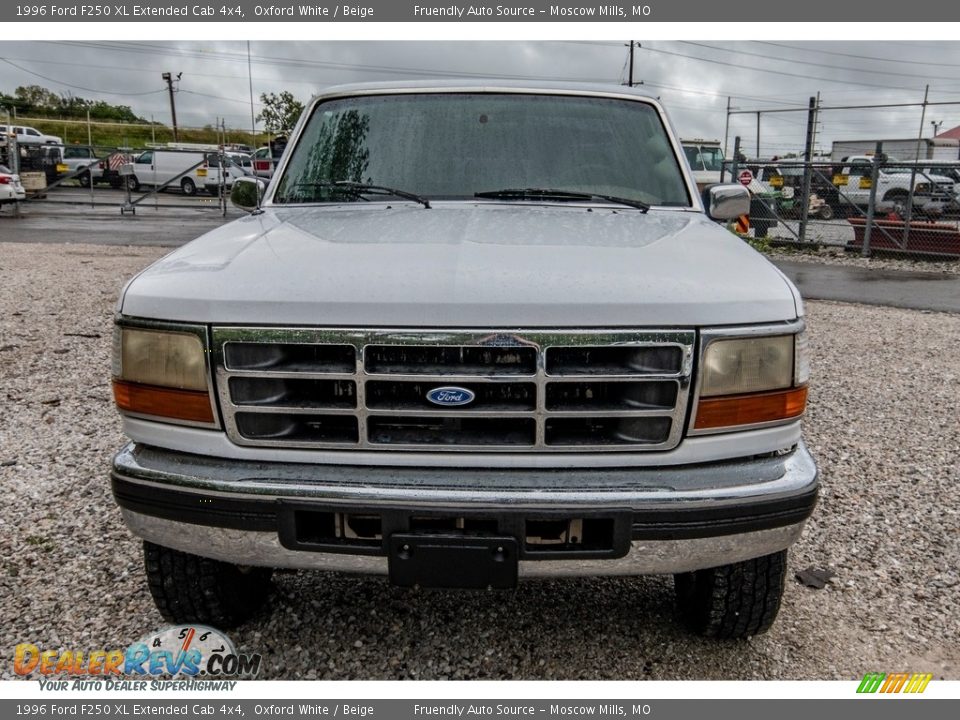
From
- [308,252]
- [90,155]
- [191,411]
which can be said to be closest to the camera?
[191,411]

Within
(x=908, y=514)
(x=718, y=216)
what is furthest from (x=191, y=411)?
(x=908, y=514)

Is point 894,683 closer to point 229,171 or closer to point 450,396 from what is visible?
point 450,396

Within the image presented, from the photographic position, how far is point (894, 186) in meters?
18.6

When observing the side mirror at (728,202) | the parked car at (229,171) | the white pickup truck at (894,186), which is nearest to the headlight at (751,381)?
the side mirror at (728,202)

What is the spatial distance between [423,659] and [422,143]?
2070 millimetres

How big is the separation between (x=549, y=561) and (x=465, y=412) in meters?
0.47

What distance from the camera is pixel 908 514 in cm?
381

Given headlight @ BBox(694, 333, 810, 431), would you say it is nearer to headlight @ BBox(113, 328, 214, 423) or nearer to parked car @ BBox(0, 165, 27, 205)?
headlight @ BBox(113, 328, 214, 423)

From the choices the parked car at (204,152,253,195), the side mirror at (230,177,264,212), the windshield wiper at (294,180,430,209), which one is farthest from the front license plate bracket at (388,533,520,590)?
the parked car at (204,152,253,195)

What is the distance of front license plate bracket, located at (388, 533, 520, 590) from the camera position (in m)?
2.10

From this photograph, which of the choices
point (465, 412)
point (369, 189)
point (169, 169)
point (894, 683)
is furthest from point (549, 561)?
point (169, 169)

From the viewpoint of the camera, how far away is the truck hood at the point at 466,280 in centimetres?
210

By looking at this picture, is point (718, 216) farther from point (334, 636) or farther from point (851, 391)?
point (851, 391)

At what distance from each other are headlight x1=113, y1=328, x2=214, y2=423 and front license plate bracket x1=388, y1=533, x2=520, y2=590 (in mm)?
663
